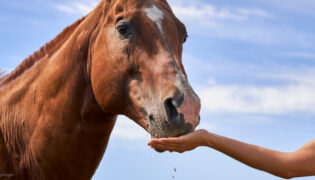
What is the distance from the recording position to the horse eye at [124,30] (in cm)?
363

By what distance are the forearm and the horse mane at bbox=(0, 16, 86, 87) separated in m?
2.67

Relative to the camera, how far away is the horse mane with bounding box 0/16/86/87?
4.41 meters

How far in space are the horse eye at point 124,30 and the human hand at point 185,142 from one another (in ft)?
5.16

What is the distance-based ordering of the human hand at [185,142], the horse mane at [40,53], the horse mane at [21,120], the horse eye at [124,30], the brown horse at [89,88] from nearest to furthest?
the human hand at [185,142] → the brown horse at [89,88] → the horse eye at [124,30] → the horse mane at [21,120] → the horse mane at [40,53]

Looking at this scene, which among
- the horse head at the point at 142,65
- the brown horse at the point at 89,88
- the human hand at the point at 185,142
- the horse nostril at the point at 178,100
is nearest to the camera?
the human hand at the point at 185,142

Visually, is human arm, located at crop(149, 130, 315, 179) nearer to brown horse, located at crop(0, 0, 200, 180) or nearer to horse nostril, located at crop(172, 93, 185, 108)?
horse nostril, located at crop(172, 93, 185, 108)

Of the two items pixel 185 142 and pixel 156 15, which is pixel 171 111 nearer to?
pixel 185 142

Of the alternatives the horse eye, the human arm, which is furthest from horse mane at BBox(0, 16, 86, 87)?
the human arm

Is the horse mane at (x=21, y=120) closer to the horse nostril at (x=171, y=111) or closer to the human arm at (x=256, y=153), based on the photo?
the horse nostril at (x=171, y=111)

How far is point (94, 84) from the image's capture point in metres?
3.78

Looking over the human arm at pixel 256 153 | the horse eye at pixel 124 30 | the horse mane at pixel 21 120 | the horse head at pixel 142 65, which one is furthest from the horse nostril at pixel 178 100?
the horse mane at pixel 21 120

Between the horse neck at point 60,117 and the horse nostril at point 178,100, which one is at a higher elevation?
the horse nostril at point 178,100

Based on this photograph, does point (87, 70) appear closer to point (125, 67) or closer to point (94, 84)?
point (94, 84)

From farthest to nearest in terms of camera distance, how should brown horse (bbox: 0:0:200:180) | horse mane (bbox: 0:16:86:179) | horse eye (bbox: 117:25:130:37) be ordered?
horse mane (bbox: 0:16:86:179) < horse eye (bbox: 117:25:130:37) < brown horse (bbox: 0:0:200:180)
